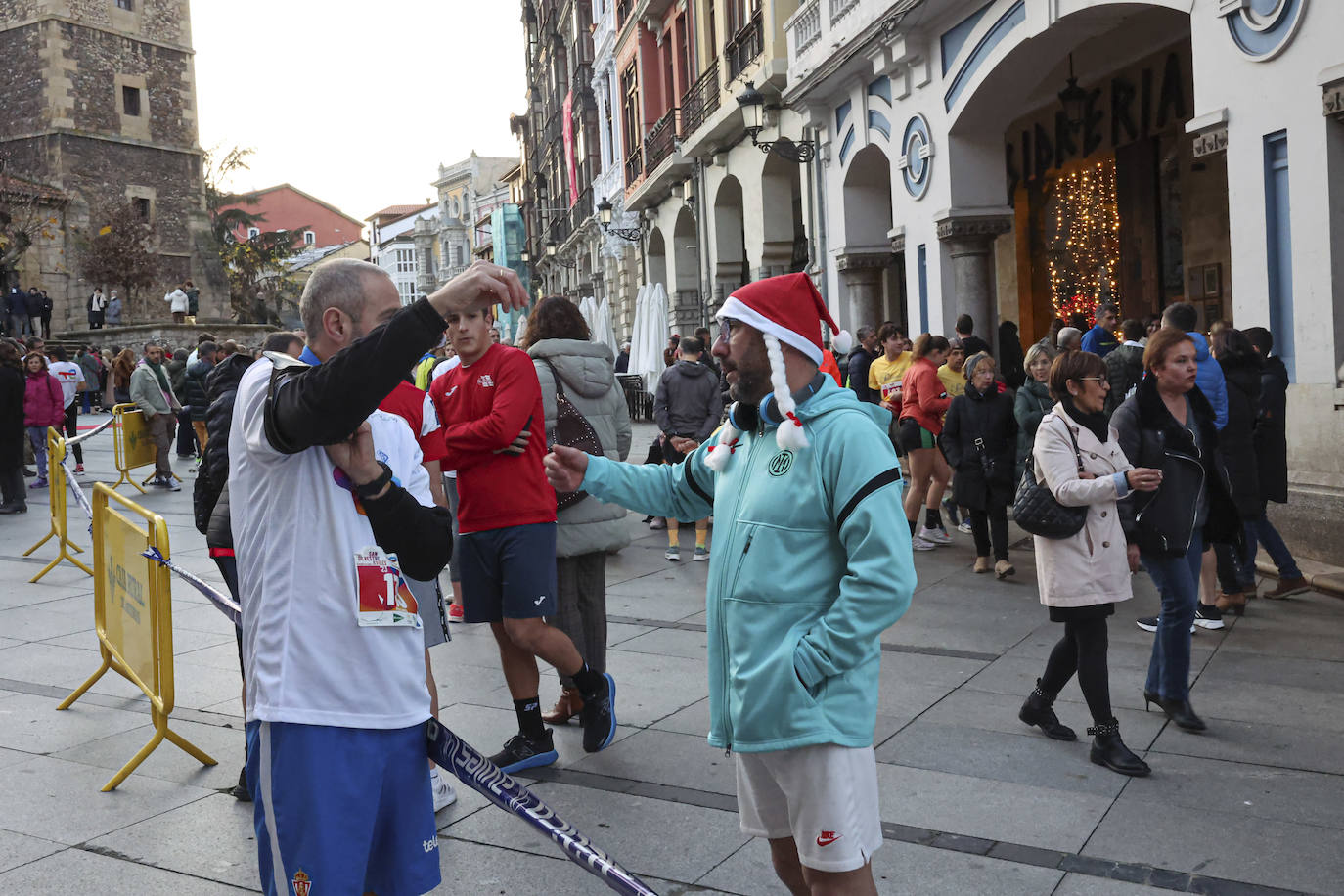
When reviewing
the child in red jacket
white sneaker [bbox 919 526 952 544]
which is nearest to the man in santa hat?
white sneaker [bbox 919 526 952 544]

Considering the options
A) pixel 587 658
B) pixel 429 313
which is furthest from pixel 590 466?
pixel 587 658

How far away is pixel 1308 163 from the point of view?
847cm

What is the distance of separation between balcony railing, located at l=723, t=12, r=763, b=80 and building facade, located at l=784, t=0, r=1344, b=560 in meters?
1.80

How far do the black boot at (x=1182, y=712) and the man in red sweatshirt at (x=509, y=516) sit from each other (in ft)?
8.60

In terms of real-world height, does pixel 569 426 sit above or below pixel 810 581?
above

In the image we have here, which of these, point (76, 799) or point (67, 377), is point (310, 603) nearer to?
point (76, 799)

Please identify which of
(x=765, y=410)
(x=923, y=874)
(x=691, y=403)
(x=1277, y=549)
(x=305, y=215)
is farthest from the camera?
(x=305, y=215)

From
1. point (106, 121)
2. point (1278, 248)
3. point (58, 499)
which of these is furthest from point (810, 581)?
point (106, 121)

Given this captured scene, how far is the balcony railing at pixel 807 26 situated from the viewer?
1647 cm

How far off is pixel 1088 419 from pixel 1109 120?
13130mm

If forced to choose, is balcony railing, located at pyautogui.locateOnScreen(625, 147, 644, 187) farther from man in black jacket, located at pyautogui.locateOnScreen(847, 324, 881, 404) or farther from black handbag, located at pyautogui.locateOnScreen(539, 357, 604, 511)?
black handbag, located at pyautogui.locateOnScreen(539, 357, 604, 511)

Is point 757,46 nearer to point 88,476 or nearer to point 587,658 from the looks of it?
point 88,476

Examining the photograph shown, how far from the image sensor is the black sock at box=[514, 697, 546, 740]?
4.98 metres

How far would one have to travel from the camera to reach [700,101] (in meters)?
22.8
